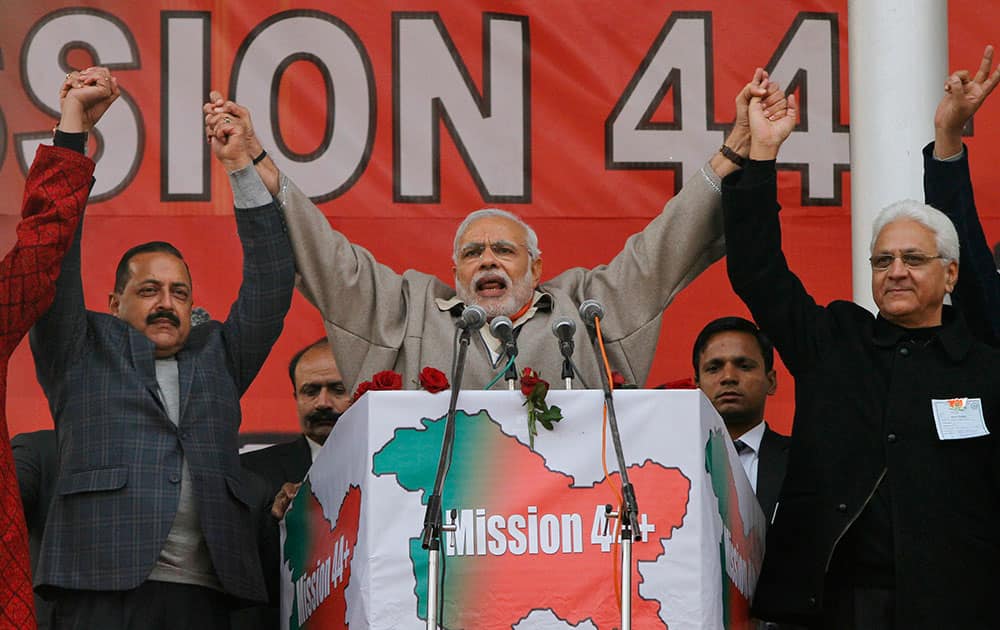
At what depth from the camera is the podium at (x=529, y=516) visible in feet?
13.9

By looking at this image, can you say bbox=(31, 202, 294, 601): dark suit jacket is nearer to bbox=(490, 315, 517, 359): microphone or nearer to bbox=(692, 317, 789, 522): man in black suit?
bbox=(490, 315, 517, 359): microphone

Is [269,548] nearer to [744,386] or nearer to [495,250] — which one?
[495,250]

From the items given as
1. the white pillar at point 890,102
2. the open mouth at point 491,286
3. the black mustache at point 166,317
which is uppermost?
the white pillar at point 890,102

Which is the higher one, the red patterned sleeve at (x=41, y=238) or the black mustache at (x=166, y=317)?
the red patterned sleeve at (x=41, y=238)

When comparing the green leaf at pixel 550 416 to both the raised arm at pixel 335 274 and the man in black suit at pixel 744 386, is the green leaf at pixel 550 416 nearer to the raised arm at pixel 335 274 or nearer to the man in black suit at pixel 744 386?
the raised arm at pixel 335 274

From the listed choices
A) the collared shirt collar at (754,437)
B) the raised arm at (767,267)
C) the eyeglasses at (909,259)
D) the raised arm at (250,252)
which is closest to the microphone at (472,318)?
the raised arm at (767,267)

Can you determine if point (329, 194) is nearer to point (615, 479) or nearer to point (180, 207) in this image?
point (180, 207)

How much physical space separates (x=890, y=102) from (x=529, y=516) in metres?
2.80

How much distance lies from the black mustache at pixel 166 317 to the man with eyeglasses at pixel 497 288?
1.55 ft

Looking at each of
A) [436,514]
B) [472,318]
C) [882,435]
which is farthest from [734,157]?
[436,514]

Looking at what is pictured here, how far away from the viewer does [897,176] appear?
6344 mm

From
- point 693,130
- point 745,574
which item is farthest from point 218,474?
point 693,130

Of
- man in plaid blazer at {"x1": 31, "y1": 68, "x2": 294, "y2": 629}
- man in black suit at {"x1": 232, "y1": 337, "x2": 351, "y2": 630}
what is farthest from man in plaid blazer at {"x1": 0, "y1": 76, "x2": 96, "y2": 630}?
man in black suit at {"x1": 232, "y1": 337, "x2": 351, "y2": 630}

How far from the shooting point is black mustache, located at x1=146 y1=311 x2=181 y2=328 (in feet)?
16.8
